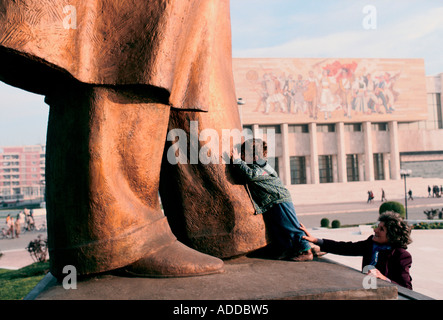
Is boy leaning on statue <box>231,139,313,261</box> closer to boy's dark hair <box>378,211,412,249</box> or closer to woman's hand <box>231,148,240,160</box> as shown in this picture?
woman's hand <box>231,148,240,160</box>

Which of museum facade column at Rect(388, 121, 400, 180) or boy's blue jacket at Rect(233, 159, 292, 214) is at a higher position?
museum facade column at Rect(388, 121, 400, 180)

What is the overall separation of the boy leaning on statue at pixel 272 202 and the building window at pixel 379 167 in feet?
130

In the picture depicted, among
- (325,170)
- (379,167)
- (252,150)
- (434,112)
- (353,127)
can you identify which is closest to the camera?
(252,150)

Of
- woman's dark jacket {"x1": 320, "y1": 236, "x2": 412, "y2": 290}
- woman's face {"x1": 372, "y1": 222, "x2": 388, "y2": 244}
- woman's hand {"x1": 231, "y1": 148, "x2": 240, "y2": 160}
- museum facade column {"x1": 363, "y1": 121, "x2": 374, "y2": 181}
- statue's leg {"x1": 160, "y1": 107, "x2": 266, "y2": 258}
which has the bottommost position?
woman's dark jacket {"x1": 320, "y1": 236, "x2": 412, "y2": 290}

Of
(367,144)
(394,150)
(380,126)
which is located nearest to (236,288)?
(367,144)

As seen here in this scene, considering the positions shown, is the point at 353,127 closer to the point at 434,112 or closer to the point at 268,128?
the point at 268,128

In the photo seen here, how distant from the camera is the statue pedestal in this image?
63.1 inches

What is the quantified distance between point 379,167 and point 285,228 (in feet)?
131


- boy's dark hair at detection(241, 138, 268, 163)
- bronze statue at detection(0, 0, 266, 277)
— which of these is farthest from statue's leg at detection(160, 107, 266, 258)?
bronze statue at detection(0, 0, 266, 277)

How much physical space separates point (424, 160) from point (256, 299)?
143 ft

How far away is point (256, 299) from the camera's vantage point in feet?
5.09

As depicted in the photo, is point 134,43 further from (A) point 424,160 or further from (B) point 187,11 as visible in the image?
(A) point 424,160

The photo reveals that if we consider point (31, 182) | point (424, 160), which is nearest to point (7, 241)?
point (424, 160)

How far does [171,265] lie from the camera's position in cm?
184
